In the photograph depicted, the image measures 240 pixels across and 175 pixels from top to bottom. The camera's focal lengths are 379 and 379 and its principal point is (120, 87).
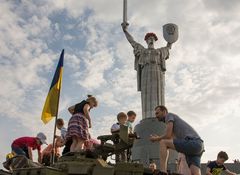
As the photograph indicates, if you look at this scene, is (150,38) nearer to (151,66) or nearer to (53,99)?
(151,66)

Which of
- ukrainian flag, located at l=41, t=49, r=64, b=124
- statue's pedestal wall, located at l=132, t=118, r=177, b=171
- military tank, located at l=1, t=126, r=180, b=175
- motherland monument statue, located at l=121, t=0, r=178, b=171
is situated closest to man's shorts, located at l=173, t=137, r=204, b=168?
military tank, located at l=1, t=126, r=180, b=175

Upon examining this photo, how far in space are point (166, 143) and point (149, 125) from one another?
656 inches

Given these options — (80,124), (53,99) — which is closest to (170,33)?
(53,99)

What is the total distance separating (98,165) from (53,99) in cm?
408

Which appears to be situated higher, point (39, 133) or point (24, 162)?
point (39, 133)

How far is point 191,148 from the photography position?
18.2 ft

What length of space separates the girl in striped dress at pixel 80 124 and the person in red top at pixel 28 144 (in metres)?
1.03

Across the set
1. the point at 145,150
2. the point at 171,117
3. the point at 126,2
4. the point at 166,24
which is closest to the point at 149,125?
the point at 145,150

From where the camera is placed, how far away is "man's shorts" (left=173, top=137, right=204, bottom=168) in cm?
555

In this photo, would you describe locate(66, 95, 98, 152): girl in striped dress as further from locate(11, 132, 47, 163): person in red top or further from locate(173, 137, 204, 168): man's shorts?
locate(173, 137, 204, 168): man's shorts

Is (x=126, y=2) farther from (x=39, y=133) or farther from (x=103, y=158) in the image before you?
(x=103, y=158)

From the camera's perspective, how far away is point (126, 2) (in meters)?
26.3

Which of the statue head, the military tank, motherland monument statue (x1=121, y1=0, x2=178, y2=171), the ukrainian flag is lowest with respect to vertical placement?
the military tank

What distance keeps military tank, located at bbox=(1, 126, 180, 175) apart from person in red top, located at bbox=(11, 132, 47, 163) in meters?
2.51
